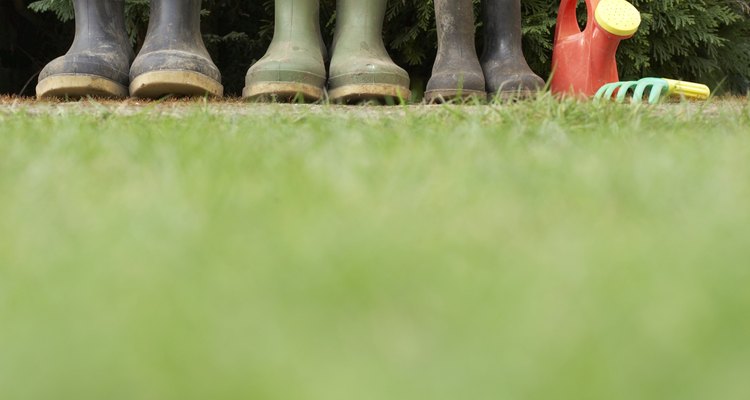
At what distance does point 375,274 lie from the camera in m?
0.51

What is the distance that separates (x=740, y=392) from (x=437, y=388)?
0.14 metres

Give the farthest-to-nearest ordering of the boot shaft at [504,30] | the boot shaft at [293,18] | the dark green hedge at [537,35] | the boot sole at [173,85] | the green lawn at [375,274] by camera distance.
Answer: the dark green hedge at [537,35] < the boot shaft at [504,30] < the boot shaft at [293,18] < the boot sole at [173,85] < the green lawn at [375,274]

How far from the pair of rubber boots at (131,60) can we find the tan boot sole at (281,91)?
0.10 m

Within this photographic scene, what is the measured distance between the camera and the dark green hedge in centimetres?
276

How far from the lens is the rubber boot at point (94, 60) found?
1983 mm

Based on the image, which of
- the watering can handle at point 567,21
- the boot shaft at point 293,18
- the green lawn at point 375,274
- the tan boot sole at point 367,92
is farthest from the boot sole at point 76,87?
the watering can handle at point 567,21

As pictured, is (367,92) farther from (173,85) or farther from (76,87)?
(76,87)

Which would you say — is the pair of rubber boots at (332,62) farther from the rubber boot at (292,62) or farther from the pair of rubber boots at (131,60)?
the pair of rubber boots at (131,60)

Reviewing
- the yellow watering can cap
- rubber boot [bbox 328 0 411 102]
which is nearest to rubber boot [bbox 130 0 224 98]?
rubber boot [bbox 328 0 411 102]

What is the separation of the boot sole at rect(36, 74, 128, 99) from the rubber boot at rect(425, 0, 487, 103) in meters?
0.82

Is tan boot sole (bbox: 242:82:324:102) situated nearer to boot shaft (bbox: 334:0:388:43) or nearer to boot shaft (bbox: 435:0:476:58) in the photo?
boot shaft (bbox: 334:0:388:43)

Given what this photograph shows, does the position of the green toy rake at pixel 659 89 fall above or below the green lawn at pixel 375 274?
below

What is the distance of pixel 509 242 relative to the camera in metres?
0.60

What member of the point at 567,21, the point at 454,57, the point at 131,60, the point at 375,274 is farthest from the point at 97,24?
the point at 375,274
